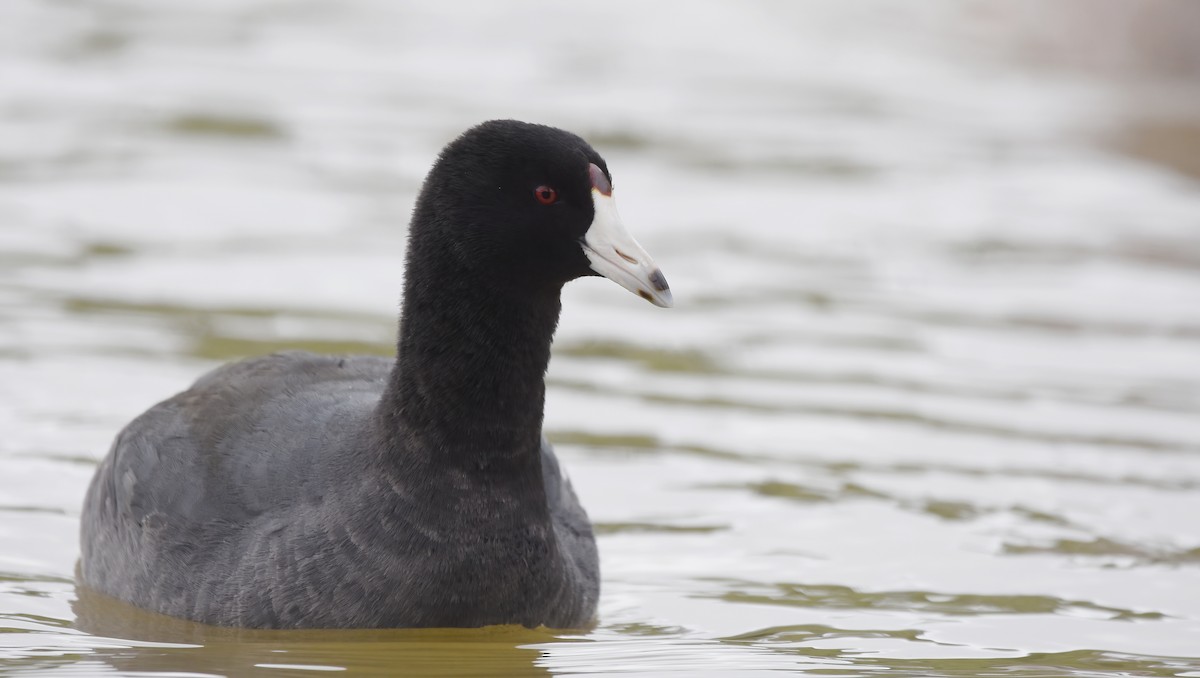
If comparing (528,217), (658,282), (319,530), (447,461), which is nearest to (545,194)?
(528,217)

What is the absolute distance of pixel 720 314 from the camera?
9.66 meters

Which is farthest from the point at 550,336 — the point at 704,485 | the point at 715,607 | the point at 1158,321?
the point at 1158,321

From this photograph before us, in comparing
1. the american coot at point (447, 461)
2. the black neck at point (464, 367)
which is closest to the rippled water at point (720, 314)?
the american coot at point (447, 461)

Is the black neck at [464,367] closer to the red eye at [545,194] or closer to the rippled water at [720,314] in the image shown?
the red eye at [545,194]

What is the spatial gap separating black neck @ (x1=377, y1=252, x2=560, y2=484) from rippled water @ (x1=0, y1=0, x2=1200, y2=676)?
524mm

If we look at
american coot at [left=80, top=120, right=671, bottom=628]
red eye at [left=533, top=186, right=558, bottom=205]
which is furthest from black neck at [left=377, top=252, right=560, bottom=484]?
red eye at [left=533, top=186, right=558, bottom=205]

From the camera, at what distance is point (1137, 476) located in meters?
7.55

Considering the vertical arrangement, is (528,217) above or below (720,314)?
below

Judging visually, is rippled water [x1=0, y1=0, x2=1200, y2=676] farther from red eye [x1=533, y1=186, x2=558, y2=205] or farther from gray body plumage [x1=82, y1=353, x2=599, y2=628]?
red eye [x1=533, y1=186, x2=558, y2=205]

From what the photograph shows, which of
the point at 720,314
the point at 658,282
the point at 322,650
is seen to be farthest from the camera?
the point at 720,314

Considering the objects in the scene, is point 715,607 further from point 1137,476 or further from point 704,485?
point 1137,476

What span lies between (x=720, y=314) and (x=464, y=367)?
4440 mm

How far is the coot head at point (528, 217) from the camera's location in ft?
17.4

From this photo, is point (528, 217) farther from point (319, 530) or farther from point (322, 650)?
point (322, 650)
